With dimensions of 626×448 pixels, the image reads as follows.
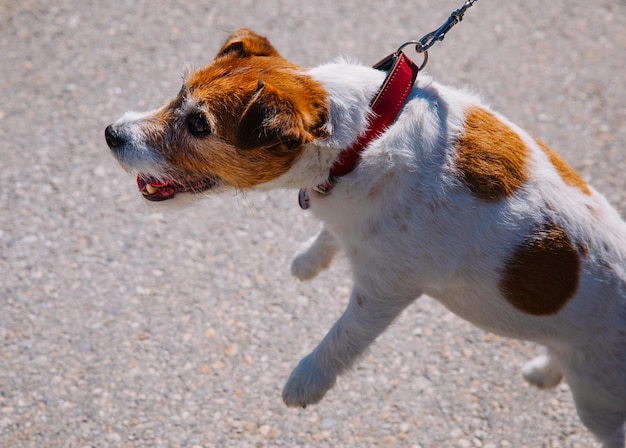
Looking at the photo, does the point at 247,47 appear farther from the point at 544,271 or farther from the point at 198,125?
the point at 544,271

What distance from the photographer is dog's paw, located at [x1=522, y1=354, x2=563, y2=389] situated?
11.5ft

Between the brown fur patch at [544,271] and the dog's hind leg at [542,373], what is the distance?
3.03 ft

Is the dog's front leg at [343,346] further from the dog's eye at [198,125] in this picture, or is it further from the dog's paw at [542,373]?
the dog's paw at [542,373]

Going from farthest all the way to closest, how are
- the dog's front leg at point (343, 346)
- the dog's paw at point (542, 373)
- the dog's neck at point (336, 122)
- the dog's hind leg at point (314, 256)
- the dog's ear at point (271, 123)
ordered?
the dog's paw at point (542, 373) → the dog's hind leg at point (314, 256) → the dog's front leg at point (343, 346) → the dog's neck at point (336, 122) → the dog's ear at point (271, 123)

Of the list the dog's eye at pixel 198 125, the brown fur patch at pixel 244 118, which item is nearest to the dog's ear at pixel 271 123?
the brown fur patch at pixel 244 118

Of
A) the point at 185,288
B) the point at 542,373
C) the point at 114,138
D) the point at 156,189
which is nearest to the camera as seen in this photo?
the point at 114,138

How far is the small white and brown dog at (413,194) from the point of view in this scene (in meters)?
2.56

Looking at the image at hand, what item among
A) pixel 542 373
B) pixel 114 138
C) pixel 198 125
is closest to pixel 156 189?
pixel 114 138

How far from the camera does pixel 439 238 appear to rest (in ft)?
8.57

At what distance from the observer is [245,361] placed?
143 inches

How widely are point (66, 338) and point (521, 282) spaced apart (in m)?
2.40

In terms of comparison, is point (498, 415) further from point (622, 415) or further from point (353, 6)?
point (353, 6)

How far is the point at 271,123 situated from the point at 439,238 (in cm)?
82

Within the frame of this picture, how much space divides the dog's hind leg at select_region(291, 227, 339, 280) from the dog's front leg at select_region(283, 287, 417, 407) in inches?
21.8
